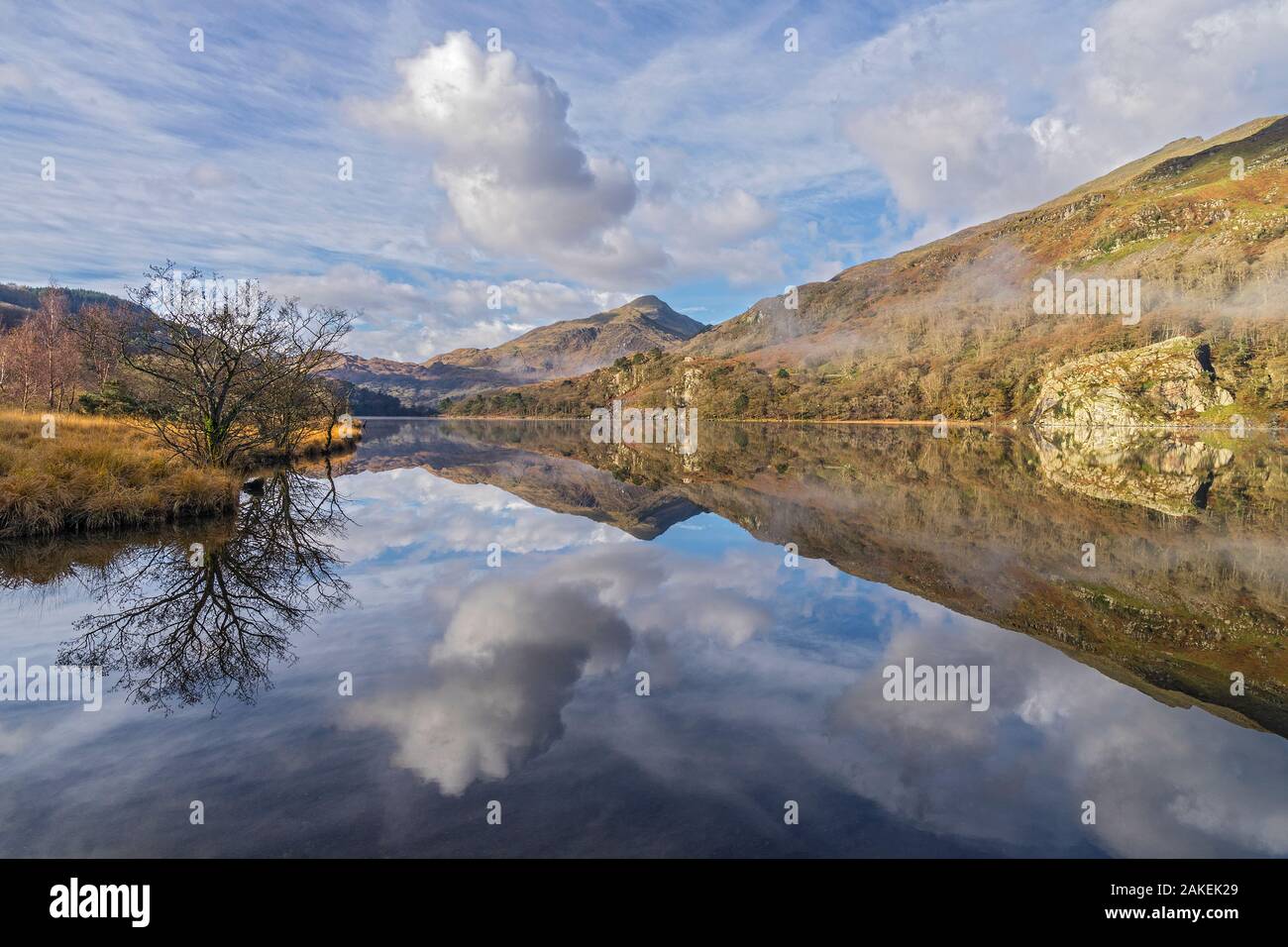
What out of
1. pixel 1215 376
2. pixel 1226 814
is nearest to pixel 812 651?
pixel 1226 814

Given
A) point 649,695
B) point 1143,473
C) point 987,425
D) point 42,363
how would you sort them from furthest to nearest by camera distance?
point 987,425
point 42,363
point 1143,473
point 649,695

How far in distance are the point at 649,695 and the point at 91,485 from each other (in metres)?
20.7

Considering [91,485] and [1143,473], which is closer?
[91,485]

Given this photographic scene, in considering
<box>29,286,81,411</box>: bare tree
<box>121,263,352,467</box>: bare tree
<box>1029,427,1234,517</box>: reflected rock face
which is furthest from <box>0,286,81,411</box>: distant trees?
<box>1029,427,1234,517</box>: reflected rock face

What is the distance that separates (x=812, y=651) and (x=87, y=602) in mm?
14037

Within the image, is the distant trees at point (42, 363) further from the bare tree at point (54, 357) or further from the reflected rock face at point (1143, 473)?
the reflected rock face at point (1143, 473)

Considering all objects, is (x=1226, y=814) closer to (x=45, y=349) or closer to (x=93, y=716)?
(x=93, y=716)

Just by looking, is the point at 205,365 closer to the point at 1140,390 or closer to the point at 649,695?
the point at 649,695

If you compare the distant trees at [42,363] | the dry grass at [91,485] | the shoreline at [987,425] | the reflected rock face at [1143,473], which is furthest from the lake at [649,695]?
the shoreline at [987,425]

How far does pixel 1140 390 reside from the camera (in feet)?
393

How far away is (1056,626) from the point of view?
464 inches

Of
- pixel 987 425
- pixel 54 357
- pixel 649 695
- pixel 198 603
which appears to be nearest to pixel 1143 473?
pixel 649 695

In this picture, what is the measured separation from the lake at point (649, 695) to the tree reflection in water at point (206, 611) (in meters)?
0.09

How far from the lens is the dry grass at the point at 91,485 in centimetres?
1742
